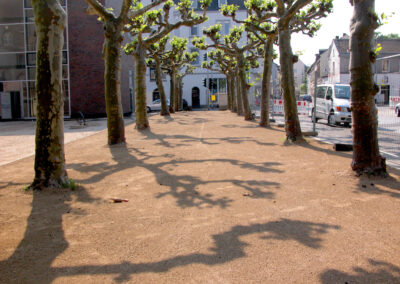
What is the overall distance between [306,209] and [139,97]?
40.4 ft

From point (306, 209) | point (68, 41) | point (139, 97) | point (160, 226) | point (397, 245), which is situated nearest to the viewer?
point (397, 245)

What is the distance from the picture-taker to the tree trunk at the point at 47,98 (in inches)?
244

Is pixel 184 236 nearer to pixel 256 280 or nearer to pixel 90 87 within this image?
pixel 256 280

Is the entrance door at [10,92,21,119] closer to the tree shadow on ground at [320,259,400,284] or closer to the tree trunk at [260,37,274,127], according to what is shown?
the tree trunk at [260,37,274,127]

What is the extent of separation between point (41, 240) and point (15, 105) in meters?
29.2

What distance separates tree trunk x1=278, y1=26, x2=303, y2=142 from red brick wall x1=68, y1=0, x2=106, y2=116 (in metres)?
20.7

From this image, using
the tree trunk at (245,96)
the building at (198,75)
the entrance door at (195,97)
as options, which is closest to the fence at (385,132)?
the tree trunk at (245,96)

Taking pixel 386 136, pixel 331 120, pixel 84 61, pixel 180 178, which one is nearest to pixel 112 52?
pixel 180 178

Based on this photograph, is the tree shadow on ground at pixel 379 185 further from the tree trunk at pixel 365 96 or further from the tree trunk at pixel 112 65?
the tree trunk at pixel 112 65

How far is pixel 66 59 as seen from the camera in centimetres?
2936

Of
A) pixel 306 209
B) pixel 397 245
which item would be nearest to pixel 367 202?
pixel 306 209

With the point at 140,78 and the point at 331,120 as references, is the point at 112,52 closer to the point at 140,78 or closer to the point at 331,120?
the point at 140,78

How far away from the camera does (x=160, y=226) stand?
4.58 m

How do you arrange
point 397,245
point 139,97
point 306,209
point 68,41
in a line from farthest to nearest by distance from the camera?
point 68,41 → point 139,97 → point 306,209 → point 397,245
